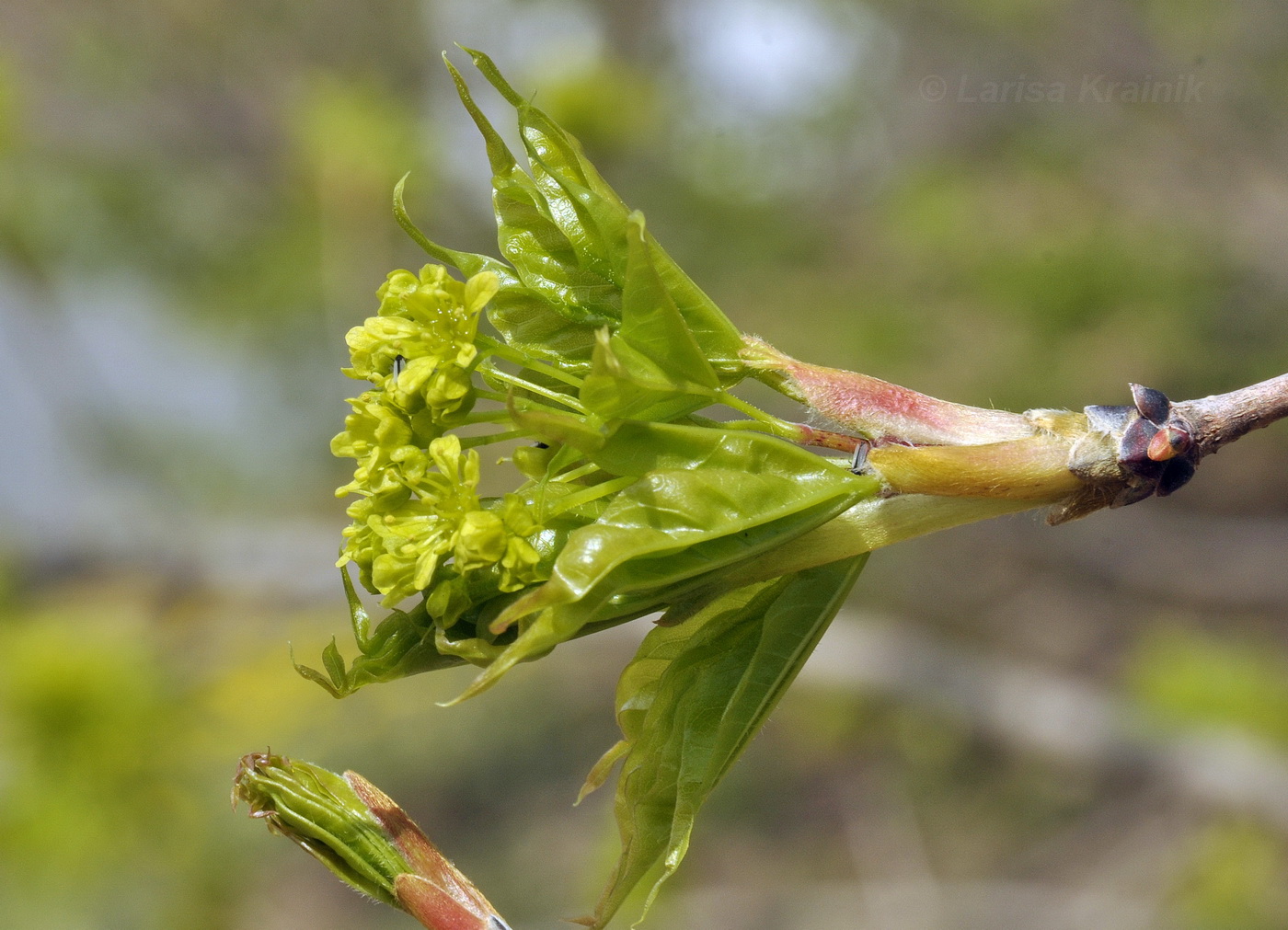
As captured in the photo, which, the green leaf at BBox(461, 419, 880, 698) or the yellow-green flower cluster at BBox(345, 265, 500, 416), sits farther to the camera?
the yellow-green flower cluster at BBox(345, 265, 500, 416)

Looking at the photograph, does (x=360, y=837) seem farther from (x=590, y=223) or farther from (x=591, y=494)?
(x=590, y=223)

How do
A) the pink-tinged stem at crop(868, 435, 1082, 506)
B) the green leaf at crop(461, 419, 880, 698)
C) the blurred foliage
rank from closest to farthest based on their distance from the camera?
the green leaf at crop(461, 419, 880, 698), the pink-tinged stem at crop(868, 435, 1082, 506), the blurred foliage

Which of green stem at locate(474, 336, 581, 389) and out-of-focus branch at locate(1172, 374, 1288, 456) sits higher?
out-of-focus branch at locate(1172, 374, 1288, 456)

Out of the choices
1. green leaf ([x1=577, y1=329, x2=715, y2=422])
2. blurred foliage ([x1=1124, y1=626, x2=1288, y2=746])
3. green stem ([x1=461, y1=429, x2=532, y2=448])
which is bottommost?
green stem ([x1=461, y1=429, x2=532, y2=448])

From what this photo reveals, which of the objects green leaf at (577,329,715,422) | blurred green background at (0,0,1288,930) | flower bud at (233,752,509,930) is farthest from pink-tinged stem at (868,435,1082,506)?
blurred green background at (0,0,1288,930)

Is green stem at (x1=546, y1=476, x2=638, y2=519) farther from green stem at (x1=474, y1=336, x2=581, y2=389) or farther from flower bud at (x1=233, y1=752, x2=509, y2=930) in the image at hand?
flower bud at (x1=233, y1=752, x2=509, y2=930)

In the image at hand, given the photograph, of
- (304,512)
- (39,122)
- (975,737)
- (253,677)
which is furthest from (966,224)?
(39,122)

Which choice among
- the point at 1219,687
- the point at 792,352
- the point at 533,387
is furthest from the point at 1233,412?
the point at 792,352

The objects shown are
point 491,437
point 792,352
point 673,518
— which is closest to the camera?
point 673,518
